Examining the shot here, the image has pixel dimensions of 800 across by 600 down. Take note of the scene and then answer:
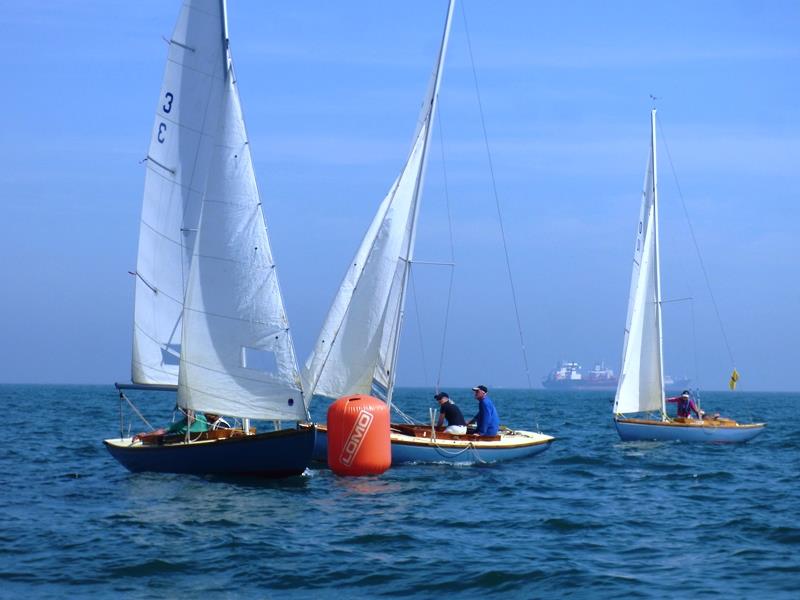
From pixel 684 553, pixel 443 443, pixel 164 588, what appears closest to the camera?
pixel 164 588

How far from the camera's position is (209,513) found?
57.4 ft

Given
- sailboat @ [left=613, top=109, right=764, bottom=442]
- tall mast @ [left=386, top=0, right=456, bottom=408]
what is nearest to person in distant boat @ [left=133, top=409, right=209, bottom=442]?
tall mast @ [left=386, top=0, right=456, bottom=408]

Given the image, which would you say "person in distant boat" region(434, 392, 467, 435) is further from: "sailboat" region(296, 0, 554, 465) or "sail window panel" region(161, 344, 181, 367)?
"sail window panel" region(161, 344, 181, 367)

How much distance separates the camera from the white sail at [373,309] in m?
25.8

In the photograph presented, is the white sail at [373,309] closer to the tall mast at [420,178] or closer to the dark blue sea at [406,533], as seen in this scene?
the tall mast at [420,178]

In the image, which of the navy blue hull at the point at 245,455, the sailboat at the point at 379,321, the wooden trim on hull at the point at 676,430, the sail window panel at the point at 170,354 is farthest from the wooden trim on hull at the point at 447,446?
the wooden trim on hull at the point at 676,430

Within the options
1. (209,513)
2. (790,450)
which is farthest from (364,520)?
(790,450)

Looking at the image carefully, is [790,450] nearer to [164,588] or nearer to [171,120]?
[171,120]

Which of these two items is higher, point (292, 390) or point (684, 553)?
point (292, 390)

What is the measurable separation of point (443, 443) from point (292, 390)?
4894 mm

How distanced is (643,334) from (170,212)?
63.5 ft

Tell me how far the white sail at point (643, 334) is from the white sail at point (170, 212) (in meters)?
18.2

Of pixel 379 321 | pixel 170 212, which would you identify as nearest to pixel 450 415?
pixel 379 321

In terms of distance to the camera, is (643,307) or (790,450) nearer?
(790,450)
